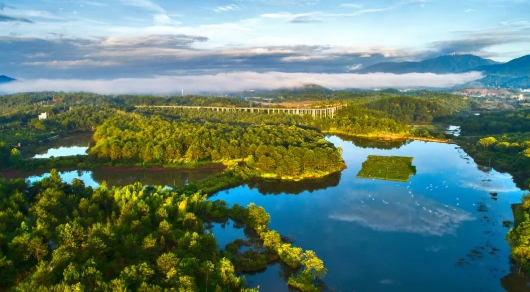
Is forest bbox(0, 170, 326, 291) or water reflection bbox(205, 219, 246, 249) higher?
forest bbox(0, 170, 326, 291)

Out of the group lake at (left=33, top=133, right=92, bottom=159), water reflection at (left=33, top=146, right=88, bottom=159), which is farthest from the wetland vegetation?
water reflection at (left=33, top=146, right=88, bottom=159)

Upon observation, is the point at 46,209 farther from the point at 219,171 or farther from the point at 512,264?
the point at 512,264

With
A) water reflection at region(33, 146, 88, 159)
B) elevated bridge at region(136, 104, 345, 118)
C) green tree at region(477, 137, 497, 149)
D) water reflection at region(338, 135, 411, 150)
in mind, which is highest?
elevated bridge at region(136, 104, 345, 118)

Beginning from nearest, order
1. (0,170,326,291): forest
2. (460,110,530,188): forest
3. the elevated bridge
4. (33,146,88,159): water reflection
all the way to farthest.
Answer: (0,170,326,291): forest < (460,110,530,188): forest < (33,146,88,159): water reflection < the elevated bridge

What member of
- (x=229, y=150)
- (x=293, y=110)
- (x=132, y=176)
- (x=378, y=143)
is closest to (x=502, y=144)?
(x=378, y=143)

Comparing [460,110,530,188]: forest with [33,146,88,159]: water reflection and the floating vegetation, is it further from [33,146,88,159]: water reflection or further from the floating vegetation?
[33,146,88,159]: water reflection

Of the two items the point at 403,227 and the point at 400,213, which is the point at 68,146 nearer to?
the point at 400,213

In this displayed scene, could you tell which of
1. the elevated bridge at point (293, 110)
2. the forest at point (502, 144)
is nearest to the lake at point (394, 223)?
the forest at point (502, 144)
